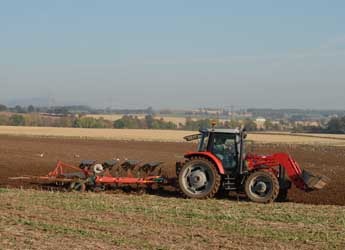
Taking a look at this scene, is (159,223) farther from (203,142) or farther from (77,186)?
(77,186)

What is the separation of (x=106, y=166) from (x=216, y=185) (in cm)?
346

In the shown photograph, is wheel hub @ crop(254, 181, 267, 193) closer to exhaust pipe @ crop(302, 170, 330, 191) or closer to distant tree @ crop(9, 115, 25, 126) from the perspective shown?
exhaust pipe @ crop(302, 170, 330, 191)

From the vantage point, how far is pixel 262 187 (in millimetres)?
14109

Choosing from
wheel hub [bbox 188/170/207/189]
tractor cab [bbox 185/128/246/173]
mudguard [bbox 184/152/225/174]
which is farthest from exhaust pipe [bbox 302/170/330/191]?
wheel hub [bbox 188/170/207/189]

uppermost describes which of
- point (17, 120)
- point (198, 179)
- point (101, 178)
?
point (17, 120)

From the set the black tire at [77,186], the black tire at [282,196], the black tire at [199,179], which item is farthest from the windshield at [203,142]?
A: the black tire at [77,186]

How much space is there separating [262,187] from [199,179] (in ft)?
4.86

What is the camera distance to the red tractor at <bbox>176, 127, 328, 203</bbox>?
14180 millimetres

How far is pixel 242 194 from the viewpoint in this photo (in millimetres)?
15305

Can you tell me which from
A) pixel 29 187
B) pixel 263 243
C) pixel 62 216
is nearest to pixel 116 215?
pixel 62 216

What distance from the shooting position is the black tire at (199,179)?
14.4m

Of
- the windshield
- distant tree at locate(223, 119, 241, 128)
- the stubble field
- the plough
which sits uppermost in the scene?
distant tree at locate(223, 119, 241, 128)

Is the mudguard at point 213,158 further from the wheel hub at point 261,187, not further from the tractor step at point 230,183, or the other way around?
the wheel hub at point 261,187

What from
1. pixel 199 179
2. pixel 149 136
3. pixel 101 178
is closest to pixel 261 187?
pixel 199 179
